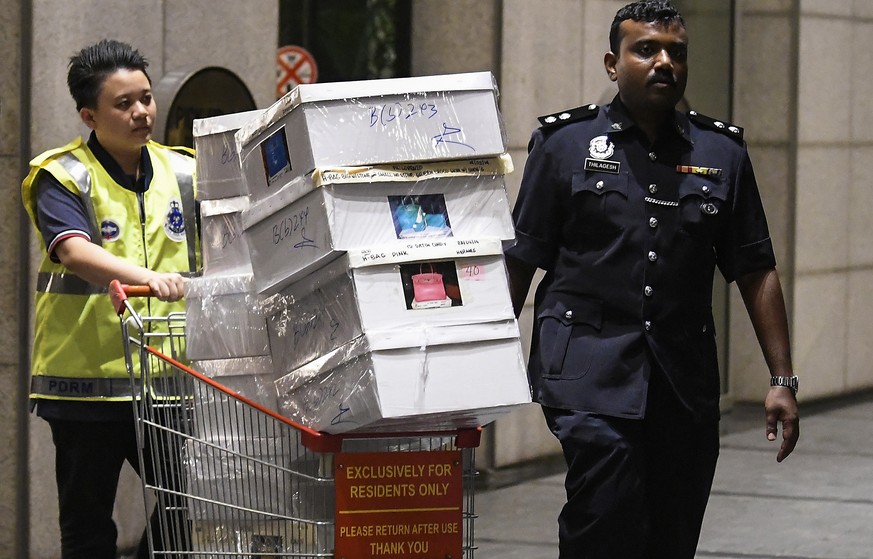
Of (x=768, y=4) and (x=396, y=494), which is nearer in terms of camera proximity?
(x=396, y=494)

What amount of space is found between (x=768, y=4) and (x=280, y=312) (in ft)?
25.1

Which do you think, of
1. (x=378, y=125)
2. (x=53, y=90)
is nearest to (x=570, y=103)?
(x=53, y=90)

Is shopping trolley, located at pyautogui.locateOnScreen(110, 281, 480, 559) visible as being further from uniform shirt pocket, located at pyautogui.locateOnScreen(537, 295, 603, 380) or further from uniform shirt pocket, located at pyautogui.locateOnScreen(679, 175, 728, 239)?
uniform shirt pocket, located at pyautogui.locateOnScreen(679, 175, 728, 239)

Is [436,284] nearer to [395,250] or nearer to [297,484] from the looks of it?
[395,250]

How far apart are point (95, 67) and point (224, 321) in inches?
46.0

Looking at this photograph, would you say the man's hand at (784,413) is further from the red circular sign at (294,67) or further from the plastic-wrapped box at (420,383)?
the red circular sign at (294,67)

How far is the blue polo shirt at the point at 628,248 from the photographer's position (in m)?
4.46

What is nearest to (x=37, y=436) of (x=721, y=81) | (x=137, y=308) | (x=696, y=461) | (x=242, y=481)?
(x=137, y=308)

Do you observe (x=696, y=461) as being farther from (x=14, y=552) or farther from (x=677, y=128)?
(x=14, y=552)

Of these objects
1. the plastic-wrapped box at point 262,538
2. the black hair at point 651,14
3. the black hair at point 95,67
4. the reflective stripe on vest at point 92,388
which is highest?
the black hair at point 651,14

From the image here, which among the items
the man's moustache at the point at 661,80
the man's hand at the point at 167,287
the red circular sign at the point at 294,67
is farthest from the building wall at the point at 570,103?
the man's moustache at the point at 661,80

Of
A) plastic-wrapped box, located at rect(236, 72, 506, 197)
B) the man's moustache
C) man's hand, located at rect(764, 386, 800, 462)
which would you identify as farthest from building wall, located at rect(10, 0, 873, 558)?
man's hand, located at rect(764, 386, 800, 462)

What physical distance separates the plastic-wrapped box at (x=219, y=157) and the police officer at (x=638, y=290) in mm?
824

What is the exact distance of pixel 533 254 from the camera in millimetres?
4562
